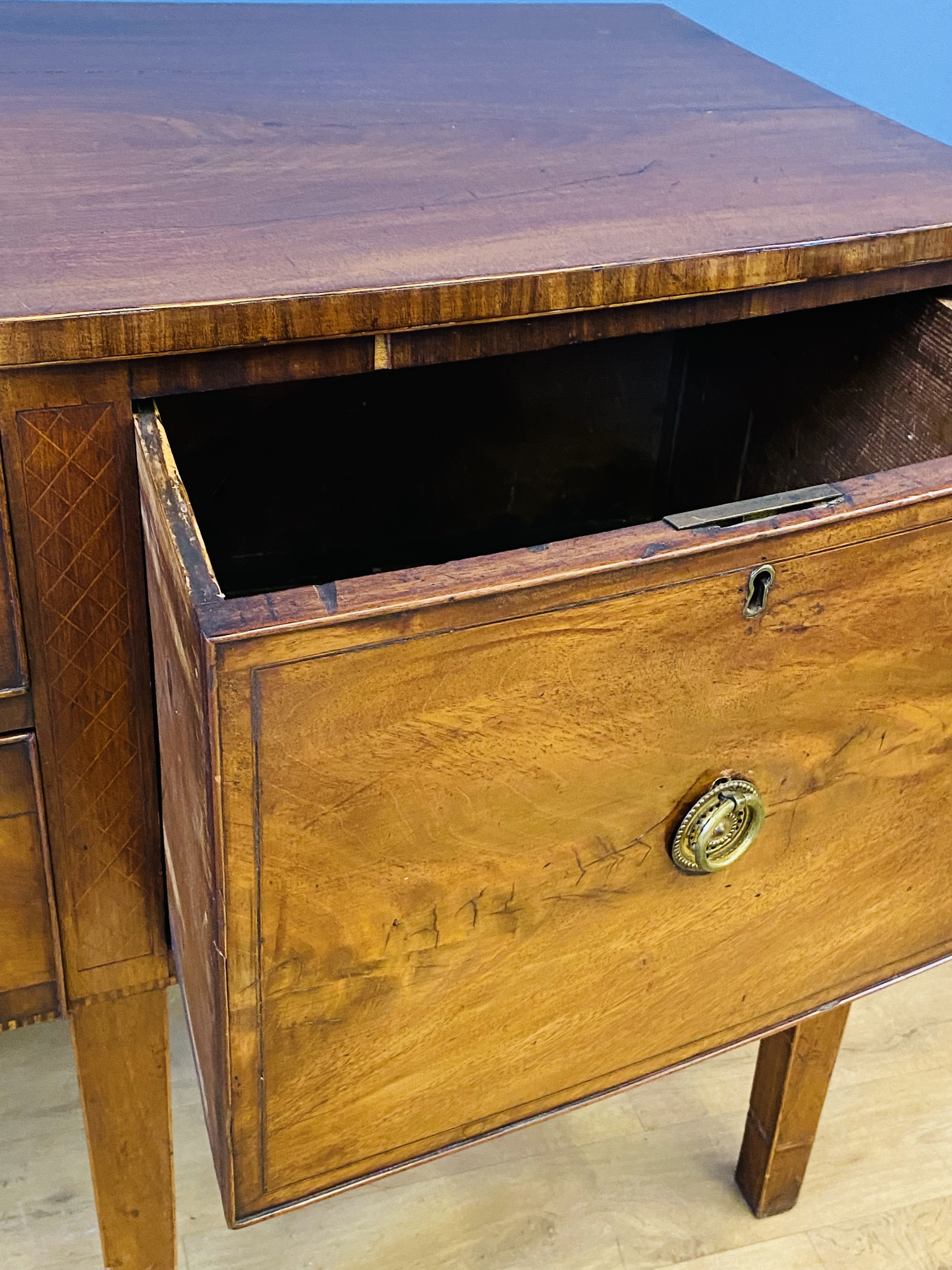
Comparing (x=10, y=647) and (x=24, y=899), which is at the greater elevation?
(x=10, y=647)

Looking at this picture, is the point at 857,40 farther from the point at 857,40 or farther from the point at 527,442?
the point at 527,442

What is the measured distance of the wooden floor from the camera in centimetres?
90

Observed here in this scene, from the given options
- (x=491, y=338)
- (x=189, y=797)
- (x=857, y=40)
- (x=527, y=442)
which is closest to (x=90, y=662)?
(x=189, y=797)

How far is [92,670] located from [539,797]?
→ 20cm

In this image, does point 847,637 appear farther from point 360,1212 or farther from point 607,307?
point 360,1212

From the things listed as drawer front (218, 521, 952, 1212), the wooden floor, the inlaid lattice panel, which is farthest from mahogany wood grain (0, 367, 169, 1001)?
the wooden floor

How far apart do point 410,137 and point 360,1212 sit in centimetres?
67

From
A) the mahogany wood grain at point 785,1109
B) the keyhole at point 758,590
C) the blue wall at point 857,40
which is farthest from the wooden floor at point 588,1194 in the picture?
the blue wall at point 857,40

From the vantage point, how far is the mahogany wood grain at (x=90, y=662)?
0.52 metres

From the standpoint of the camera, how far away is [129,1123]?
2.45ft

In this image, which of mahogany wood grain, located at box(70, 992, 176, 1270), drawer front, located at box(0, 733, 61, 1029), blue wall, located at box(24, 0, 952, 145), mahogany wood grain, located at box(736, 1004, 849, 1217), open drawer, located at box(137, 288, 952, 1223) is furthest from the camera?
blue wall, located at box(24, 0, 952, 145)

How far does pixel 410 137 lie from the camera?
0.73 m

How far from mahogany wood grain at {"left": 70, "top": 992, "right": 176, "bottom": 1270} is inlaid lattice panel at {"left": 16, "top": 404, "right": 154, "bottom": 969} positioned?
51mm

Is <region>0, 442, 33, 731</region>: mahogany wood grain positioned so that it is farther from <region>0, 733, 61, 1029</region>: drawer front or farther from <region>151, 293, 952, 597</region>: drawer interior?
<region>151, 293, 952, 597</region>: drawer interior
